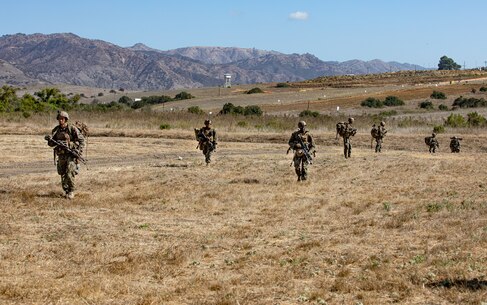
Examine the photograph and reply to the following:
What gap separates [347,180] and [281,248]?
10108mm

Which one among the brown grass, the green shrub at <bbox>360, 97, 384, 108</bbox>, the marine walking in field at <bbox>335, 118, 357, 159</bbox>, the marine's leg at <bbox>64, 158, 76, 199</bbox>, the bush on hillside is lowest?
the brown grass

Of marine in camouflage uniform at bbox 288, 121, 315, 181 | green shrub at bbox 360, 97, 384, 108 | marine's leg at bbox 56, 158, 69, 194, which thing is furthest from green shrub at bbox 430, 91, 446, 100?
marine's leg at bbox 56, 158, 69, 194

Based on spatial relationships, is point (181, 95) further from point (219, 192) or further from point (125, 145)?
point (219, 192)

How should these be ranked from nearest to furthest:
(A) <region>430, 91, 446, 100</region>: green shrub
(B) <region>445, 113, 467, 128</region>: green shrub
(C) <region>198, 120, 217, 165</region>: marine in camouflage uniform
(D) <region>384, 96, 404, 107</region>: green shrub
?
(C) <region>198, 120, 217, 165</region>: marine in camouflage uniform, (B) <region>445, 113, 467, 128</region>: green shrub, (D) <region>384, 96, 404, 107</region>: green shrub, (A) <region>430, 91, 446, 100</region>: green shrub

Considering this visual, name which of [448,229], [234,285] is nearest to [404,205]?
[448,229]

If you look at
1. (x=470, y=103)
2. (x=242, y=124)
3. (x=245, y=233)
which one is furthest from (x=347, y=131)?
(x=470, y=103)

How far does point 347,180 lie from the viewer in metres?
21.8

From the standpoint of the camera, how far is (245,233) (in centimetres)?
1338

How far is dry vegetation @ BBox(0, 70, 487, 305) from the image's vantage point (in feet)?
30.4

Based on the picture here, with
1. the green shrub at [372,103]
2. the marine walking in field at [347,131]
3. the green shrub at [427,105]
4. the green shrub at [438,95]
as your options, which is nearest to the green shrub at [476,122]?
the green shrub at [427,105]

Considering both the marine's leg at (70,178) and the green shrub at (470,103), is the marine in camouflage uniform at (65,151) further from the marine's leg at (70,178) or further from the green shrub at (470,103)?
the green shrub at (470,103)

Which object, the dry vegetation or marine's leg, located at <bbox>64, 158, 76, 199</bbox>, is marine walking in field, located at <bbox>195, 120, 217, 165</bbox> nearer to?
the dry vegetation

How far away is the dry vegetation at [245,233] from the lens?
A: 364 inches

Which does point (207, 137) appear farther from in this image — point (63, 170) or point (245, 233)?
point (245, 233)
